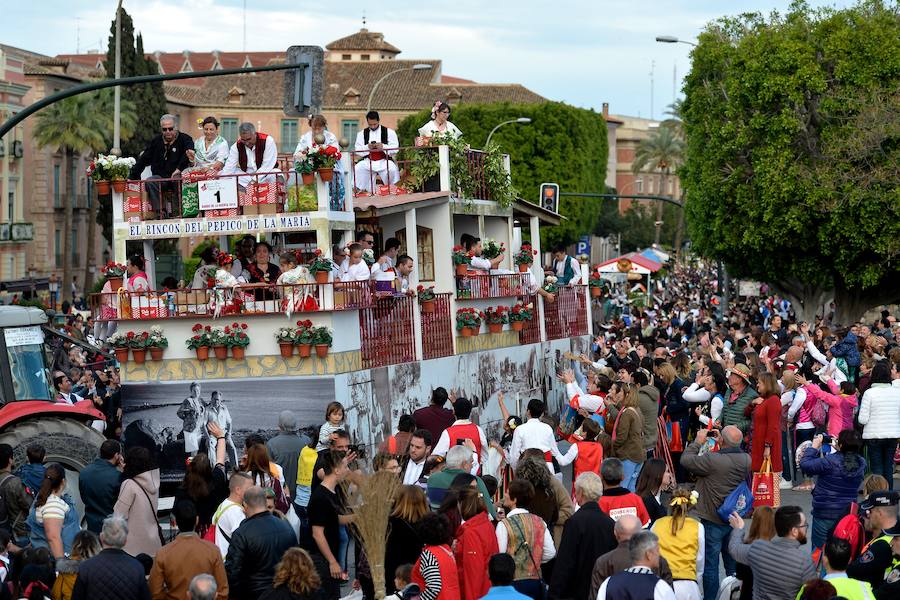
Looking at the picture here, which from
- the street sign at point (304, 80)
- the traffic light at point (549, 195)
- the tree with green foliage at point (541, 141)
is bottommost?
the traffic light at point (549, 195)

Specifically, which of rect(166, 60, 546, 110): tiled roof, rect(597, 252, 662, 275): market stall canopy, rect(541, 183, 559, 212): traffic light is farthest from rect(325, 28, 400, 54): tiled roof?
rect(541, 183, 559, 212): traffic light

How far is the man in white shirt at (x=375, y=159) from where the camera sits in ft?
74.5

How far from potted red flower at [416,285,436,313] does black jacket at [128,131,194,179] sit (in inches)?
142

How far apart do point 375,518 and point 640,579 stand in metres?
2.38

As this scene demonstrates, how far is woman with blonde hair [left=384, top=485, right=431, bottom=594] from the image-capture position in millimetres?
11008

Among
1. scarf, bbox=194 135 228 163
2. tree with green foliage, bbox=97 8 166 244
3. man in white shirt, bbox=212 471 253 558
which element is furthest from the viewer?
tree with green foliage, bbox=97 8 166 244

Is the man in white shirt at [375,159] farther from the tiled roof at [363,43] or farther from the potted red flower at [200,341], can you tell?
the tiled roof at [363,43]

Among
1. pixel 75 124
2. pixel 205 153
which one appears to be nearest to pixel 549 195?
pixel 205 153

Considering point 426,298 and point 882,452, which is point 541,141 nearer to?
point 426,298

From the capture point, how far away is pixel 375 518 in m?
11.0

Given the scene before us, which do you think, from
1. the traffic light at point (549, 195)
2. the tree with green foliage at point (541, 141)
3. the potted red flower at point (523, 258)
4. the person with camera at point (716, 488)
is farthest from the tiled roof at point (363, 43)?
the person with camera at point (716, 488)

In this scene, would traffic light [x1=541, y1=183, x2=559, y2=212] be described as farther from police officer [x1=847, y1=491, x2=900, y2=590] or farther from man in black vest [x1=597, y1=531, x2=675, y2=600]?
man in black vest [x1=597, y1=531, x2=675, y2=600]

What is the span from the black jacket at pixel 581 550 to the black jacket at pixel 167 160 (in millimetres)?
10732

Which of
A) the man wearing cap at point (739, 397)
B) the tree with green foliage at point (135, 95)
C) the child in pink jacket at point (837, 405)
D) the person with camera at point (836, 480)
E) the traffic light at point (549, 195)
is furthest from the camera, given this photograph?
the tree with green foliage at point (135, 95)
